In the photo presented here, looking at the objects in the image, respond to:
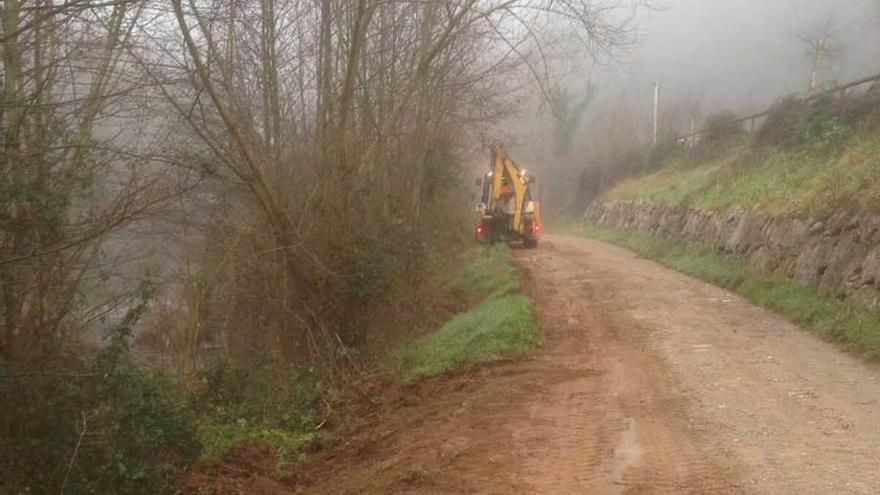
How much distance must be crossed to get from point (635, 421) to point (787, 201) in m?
11.5

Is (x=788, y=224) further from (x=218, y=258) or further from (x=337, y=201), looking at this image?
(x=218, y=258)

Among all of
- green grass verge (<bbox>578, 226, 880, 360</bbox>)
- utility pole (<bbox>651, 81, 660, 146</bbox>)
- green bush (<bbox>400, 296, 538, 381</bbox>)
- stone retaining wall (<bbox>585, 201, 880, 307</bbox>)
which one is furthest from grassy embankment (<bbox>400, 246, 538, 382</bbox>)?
utility pole (<bbox>651, 81, 660, 146</bbox>)

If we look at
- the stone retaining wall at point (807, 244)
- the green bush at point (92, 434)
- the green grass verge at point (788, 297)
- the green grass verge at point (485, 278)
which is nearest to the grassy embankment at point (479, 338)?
the green grass verge at point (485, 278)

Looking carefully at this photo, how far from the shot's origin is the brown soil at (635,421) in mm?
7305

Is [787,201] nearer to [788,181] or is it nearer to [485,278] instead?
[788,181]

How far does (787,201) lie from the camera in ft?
61.7

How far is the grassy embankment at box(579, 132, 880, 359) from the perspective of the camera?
1339 centimetres

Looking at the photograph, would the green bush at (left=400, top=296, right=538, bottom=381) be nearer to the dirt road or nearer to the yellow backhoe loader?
the dirt road

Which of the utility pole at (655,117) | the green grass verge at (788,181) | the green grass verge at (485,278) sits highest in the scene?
the utility pole at (655,117)

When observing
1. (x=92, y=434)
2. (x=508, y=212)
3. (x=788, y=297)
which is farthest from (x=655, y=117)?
(x=92, y=434)

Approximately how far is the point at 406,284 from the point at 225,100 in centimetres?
431

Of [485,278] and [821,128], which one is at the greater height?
[821,128]

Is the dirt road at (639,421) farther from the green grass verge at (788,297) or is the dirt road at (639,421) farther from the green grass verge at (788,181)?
the green grass verge at (788,181)

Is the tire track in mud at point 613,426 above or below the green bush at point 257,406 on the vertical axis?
above
